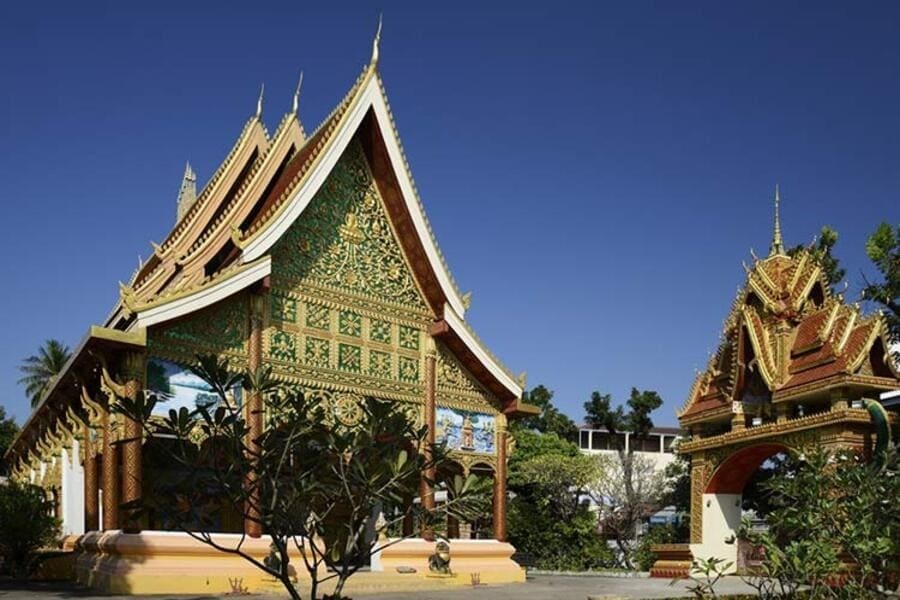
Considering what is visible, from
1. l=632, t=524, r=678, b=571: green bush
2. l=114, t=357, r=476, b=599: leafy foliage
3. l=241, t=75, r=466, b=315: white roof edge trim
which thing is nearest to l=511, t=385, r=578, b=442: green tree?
l=632, t=524, r=678, b=571: green bush

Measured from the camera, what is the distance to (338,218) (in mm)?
17266

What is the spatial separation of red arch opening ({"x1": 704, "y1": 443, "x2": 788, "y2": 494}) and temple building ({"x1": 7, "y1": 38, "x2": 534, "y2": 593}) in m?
6.68

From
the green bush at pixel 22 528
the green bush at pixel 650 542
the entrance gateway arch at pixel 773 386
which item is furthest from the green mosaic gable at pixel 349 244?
the green bush at pixel 650 542

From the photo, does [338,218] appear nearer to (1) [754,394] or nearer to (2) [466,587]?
(2) [466,587]

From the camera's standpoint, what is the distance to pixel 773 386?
2216cm

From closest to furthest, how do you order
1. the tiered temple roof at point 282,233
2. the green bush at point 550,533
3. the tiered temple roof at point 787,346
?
the tiered temple roof at point 282,233
the tiered temple roof at point 787,346
the green bush at point 550,533

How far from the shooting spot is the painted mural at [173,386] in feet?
46.2

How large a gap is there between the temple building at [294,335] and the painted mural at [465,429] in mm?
28

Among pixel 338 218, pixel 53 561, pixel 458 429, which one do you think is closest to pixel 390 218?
pixel 338 218

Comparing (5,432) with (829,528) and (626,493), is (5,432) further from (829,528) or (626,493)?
(829,528)

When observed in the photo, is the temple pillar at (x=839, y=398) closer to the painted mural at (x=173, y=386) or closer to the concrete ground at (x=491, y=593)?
the concrete ground at (x=491, y=593)

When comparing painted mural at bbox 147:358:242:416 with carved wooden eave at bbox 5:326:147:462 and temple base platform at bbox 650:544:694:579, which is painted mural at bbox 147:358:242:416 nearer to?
carved wooden eave at bbox 5:326:147:462

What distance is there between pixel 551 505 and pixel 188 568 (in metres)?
25.9

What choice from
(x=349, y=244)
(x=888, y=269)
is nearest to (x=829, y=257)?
(x=888, y=269)
